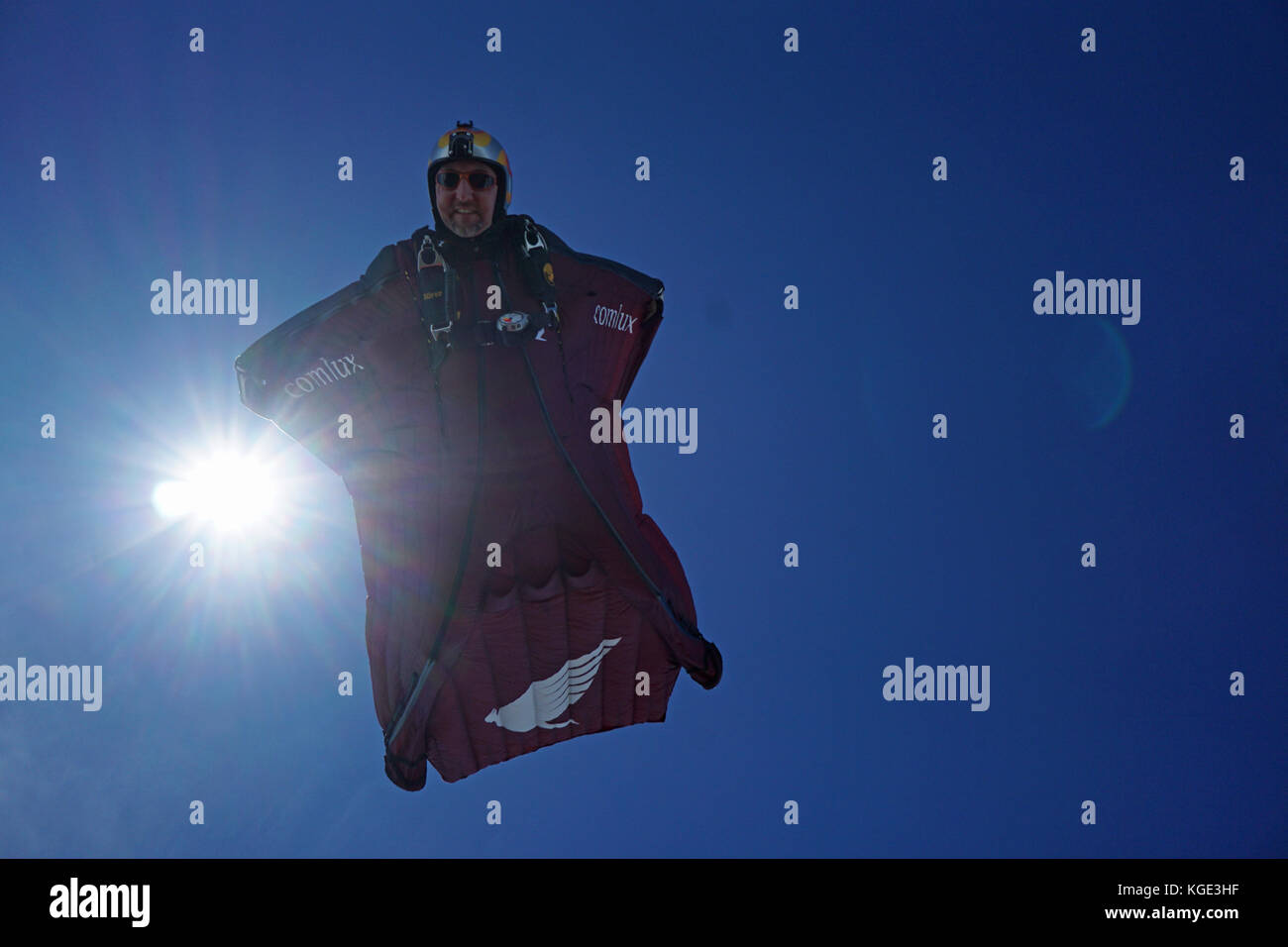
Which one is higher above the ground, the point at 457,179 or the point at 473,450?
the point at 457,179

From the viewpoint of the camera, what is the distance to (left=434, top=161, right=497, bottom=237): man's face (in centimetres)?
741

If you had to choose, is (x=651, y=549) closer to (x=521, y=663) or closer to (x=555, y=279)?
(x=521, y=663)

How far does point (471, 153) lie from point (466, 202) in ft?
1.43

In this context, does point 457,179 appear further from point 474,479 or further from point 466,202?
point 474,479

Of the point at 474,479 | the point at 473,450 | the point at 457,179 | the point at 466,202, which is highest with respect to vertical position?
the point at 457,179

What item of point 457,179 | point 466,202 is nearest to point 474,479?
point 466,202

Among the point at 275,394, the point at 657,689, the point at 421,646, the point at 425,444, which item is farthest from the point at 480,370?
the point at 657,689

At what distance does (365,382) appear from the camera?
7.60m

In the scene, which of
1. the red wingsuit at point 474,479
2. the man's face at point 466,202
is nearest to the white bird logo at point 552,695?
the red wingsuit at point 474,479

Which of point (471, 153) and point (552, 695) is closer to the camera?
point (471, 153)

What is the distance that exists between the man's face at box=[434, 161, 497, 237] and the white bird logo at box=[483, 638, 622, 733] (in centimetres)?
424

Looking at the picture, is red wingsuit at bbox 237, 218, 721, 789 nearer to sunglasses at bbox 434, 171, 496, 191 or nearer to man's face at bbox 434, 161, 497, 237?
man's face at bbox 434, 161, 497, 237

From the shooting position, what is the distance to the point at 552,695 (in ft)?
27.5

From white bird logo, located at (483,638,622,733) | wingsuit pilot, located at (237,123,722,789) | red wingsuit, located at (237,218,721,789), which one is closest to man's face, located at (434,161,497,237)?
wingsuit pilot, located at (237,123,722,789)
